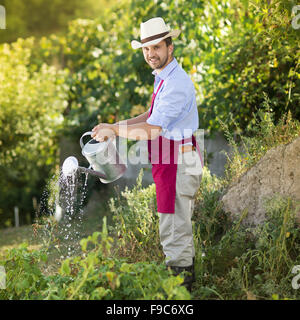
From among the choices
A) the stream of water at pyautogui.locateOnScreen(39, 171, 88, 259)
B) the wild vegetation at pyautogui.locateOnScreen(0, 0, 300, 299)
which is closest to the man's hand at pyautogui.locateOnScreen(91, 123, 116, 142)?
the wild vegetation at pyautogui.locateOnScreen(0, 0, 300, 299)

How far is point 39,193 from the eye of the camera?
277 inches

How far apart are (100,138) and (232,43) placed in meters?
2.96

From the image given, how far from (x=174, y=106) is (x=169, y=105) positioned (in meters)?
0.03

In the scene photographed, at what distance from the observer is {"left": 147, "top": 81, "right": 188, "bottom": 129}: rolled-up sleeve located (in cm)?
239

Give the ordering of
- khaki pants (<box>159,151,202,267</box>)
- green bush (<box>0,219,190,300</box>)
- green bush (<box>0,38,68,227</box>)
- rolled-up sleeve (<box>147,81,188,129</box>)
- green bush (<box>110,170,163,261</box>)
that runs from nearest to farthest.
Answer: green bush (<box>0,219,190,300</box>), rolled-up sleeve (<box>147,81,188,129</box>), khaki pants (<box>159,151,202,267</box>), green bush (<box>110,170,163,261</box>), green bush (<box>0,38,68,227</box>)

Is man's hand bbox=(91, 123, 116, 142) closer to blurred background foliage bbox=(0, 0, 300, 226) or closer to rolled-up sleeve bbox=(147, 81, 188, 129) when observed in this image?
rolled-up sleeve bbox=(147, 81, 188, 129)

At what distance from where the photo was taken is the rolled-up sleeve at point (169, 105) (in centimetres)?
239

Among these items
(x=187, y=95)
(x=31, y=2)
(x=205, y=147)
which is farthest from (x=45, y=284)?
(x=31, y=2)

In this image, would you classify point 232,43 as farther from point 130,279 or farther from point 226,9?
point 130,279

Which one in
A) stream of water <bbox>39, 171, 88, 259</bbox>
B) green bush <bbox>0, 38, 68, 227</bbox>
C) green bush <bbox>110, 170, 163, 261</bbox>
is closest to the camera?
green bush <bbox>110, 170, 163, 261</bbox>

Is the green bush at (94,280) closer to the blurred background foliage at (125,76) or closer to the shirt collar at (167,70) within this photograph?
the shirt collar at (167,70)

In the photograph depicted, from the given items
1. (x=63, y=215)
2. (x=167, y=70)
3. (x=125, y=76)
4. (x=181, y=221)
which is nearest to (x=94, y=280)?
(x=181, y=221)

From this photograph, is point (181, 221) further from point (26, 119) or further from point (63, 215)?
point (26, 119)

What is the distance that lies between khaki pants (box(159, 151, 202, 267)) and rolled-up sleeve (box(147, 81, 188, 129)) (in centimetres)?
22
